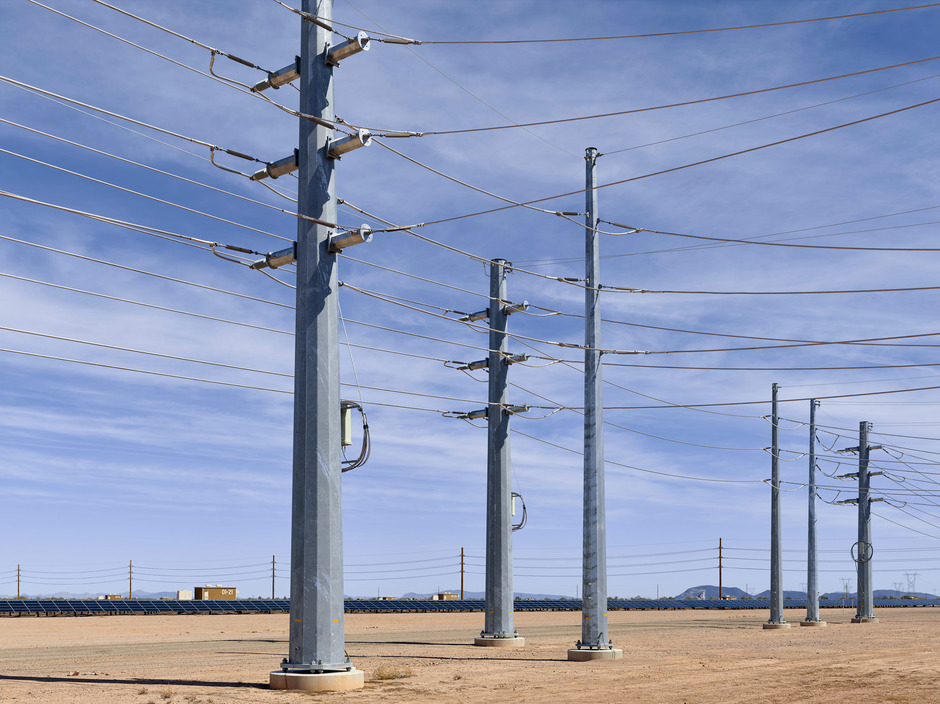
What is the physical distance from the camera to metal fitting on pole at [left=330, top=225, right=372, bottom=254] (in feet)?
64.1

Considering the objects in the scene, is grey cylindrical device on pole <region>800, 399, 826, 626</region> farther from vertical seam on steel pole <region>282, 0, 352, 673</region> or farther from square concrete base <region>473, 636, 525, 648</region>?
vertical seam on steel pole <region>282, 0, 352, 673</region>

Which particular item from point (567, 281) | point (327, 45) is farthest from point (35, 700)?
point (567, 281)

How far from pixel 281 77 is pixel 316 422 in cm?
706

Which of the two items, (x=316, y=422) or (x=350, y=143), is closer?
(x=316, y=422)

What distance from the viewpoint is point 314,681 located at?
59.5ft

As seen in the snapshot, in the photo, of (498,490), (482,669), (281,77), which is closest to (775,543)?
(498,490)

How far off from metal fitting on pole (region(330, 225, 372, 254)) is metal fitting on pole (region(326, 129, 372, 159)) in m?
1.63

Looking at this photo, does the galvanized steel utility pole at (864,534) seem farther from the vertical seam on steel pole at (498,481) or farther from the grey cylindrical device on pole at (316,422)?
the grey cylindrical device on pole at (316,422)

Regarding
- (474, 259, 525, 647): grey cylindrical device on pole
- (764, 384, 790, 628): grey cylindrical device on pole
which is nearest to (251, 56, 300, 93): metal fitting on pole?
(474, 259, 525, 647): grey cylindrical device on pole

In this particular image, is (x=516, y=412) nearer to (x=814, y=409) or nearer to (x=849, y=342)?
(x=849, y=342)

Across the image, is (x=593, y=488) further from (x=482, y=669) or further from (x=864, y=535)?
(x=864, y=535)

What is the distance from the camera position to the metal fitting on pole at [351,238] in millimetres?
19531

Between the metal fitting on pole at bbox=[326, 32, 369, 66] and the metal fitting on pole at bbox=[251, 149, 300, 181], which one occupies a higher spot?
the metal fitting on pole at bbox=[326, 32, 369, 66]

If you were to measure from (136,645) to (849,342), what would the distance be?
79.9ft
